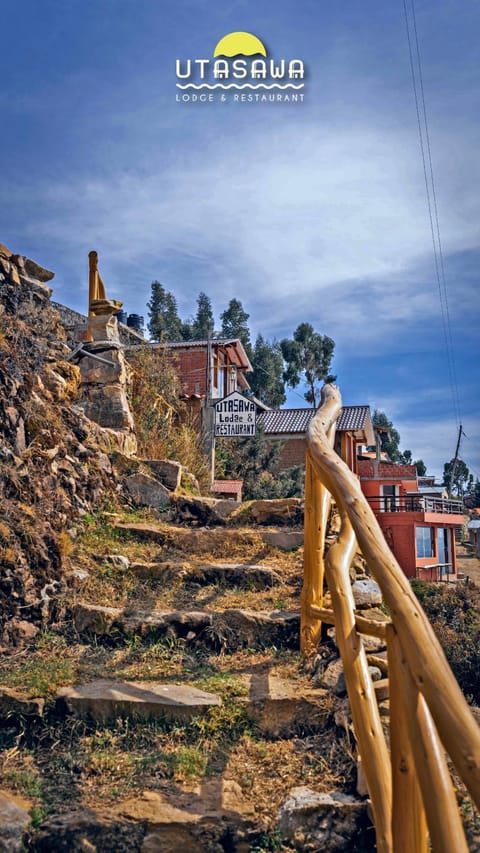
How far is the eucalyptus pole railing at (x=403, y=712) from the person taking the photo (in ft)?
5.03

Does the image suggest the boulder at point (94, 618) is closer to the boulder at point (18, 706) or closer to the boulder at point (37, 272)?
the boulder at point (18, 706)

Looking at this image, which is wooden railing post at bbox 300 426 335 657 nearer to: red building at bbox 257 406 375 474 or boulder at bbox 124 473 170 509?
boulder at bbox 124 473 170 509

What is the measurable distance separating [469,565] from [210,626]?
30164mm

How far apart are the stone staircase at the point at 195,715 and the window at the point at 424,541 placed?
1632 cm

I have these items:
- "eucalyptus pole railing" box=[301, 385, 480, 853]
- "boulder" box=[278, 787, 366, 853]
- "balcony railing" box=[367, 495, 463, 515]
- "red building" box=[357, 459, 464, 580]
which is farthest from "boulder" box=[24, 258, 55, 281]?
"balcony railing" box=[367, 495, 463, 515]

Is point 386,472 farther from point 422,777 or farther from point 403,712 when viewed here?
point 422,777

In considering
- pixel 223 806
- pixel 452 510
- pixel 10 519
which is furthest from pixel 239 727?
pixel 452 510

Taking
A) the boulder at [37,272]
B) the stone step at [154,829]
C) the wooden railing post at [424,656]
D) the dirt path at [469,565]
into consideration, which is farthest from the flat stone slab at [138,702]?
the dirt path at [469,565]

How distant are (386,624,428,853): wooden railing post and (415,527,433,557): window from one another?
1911 cm

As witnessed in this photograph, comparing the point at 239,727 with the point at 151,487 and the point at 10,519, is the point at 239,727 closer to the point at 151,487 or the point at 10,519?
the point at 10,519

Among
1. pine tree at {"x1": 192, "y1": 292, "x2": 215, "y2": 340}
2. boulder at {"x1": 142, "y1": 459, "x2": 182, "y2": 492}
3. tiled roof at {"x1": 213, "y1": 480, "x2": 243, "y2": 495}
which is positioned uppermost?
pine tree at {"x1": 192, "y1": 292, "x2": 215, "y2": 340}

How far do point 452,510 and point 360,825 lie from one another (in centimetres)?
2321

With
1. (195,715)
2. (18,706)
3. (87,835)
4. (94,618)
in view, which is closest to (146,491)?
(94,618)

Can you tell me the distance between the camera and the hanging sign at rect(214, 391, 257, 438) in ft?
33.9
